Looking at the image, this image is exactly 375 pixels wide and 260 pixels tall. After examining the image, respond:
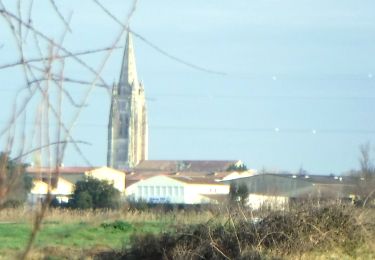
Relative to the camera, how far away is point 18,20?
2.74m

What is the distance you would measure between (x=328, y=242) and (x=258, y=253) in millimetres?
1830

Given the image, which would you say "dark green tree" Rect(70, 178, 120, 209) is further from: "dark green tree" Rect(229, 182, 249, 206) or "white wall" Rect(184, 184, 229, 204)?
"white wall" Rect(184, 184, 229, 204)

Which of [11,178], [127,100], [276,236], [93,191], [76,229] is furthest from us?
[93,191]

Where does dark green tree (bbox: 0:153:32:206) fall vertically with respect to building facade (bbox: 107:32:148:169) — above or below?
below

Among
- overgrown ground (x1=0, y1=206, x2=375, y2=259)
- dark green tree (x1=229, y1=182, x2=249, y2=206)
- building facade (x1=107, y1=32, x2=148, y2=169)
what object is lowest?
building facade (x1=107, y1=32, x2=148, y2=169)

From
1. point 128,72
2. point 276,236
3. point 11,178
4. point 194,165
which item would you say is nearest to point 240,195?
point 276,236

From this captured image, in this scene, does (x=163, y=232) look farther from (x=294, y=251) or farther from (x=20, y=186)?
(x=20, y=186)

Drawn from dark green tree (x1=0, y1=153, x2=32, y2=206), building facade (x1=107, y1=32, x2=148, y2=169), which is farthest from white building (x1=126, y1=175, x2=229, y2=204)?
dark green tree (x1=0, y1=153, x2=32, y2=206)

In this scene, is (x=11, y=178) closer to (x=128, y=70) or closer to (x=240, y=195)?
(x=128, y=70)

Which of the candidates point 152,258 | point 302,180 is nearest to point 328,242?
point 152,258

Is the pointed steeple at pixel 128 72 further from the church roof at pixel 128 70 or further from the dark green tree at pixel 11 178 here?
the dark green tree at pixel 11 178

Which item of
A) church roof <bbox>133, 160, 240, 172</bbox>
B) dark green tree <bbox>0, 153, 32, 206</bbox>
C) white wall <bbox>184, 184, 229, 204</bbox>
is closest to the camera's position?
dark green tree <bbox>0, 153, 32, 206</bbox>

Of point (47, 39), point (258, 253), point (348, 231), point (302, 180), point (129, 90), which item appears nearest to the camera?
point (47, 39)

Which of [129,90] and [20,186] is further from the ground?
[129,90]
